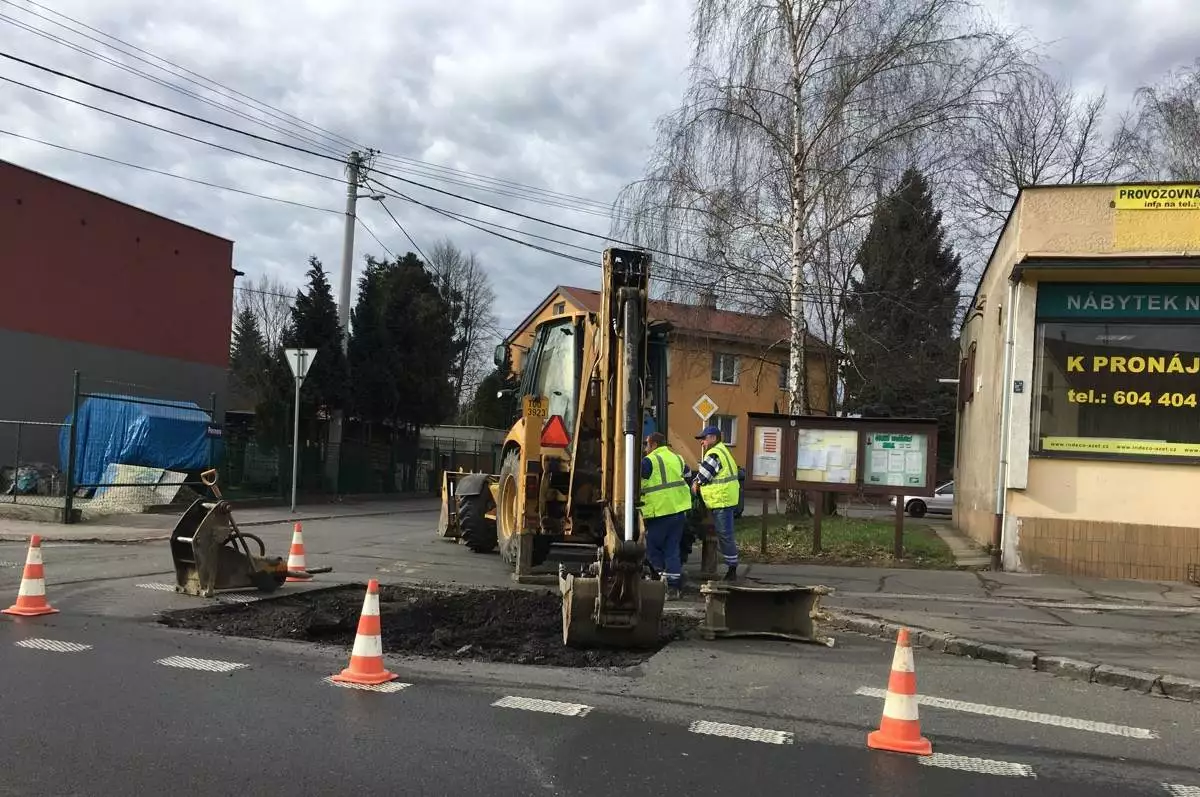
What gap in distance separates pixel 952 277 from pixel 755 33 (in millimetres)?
16315

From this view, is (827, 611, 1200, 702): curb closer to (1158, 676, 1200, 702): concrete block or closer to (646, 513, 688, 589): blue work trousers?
(1158, 676, 1200, 702): concrete block

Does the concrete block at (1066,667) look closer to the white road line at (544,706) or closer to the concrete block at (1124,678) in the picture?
the concrete block at (1124,678)

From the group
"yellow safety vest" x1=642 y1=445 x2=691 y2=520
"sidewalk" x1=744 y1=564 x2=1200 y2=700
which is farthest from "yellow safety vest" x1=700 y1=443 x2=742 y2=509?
"sidewalk" x1=744 y1=564 x2=1200 y2=700

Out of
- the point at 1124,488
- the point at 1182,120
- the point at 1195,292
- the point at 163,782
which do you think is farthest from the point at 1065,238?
the point at 1182,120

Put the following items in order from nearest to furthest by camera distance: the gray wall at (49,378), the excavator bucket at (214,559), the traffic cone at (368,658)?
the traffic cone at (368,658) < the excavator bucket at (214,559) < the gray wall at (49,378)

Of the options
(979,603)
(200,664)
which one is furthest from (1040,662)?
(200,664)

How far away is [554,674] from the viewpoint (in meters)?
6.26

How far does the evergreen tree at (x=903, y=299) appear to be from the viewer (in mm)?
20484

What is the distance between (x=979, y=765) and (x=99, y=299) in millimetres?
25953

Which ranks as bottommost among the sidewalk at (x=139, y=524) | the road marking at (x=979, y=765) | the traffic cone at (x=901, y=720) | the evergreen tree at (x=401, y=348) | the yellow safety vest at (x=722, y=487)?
the sidewalk at (x=139, y=524)

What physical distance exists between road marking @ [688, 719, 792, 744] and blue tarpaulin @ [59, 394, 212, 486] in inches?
664

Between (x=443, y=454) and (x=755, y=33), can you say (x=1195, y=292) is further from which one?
(x=443, y=454)

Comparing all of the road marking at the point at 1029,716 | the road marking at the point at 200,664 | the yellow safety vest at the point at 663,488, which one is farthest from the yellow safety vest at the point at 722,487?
the road marking at the point at 200,664

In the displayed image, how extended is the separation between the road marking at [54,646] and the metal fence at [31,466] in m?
11.1
